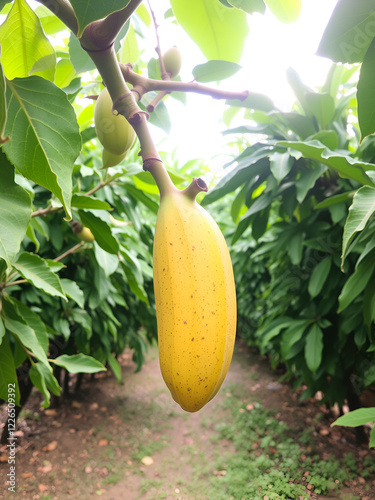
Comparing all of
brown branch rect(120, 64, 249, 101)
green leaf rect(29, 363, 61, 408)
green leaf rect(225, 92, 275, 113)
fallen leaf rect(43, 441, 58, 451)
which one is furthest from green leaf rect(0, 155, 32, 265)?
fallen leaf rect(43, 441, 58, 451)

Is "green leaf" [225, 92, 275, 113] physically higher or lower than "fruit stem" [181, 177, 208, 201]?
higher

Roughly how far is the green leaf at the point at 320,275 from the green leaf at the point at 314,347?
148 mm

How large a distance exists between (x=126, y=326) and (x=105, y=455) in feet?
2.08

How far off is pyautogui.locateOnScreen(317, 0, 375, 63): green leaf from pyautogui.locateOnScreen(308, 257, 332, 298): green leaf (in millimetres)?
1169

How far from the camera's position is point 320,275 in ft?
4.40

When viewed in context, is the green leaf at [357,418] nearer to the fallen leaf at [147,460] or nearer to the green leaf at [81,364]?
the green leaf at [81,364]

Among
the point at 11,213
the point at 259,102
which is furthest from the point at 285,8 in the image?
the point at 259,102

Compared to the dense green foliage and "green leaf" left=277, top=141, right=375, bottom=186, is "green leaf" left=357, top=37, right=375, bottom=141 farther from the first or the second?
"green leaf" left=277, top=141, right=375, bottom=186

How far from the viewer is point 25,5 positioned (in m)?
0.31

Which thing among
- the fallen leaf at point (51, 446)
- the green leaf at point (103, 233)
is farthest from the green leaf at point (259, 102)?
the fallen leaf at point (51, 446)

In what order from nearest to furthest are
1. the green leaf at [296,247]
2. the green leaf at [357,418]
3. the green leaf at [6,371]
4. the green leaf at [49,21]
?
1. the green leaf at [49,21]
2. the green leaf at [6,371]
3. the green leaf at [357,418]
4. the green leaf at [296,247]

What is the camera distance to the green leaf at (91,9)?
0.18 meters

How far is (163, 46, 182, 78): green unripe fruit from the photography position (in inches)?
14.6

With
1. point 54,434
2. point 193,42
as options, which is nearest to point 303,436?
point 54,434
